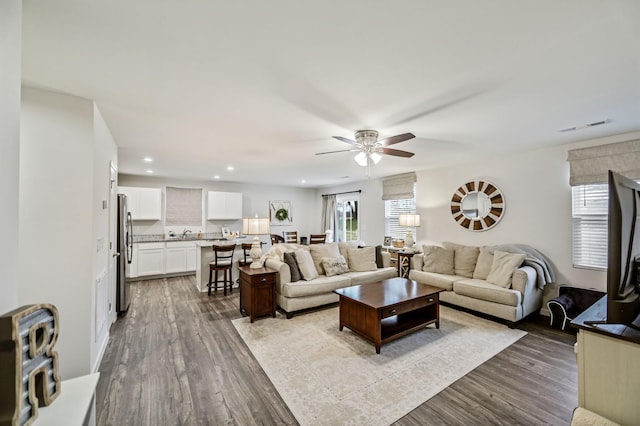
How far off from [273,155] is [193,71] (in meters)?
2.51

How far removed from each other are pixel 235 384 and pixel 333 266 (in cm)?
243

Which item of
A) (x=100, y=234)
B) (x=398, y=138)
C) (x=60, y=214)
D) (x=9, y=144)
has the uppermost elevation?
(x=398, y=138)

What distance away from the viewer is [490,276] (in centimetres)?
398

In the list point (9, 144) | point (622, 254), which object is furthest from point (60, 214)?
point (622, 254)

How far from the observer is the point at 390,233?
6695mm

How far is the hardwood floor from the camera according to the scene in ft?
6.46

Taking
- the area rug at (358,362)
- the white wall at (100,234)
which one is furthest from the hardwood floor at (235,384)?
the white wall at (100,234)

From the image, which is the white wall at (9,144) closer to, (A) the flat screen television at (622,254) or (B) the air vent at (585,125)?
(A) the flat screen television at (622,254)

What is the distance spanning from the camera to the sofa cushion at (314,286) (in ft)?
12.7

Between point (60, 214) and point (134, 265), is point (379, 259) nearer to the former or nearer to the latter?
point (60, 214)

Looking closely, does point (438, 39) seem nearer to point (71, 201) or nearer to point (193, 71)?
point (193, 71)

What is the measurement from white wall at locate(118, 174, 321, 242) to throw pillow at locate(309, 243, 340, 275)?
3.93 metres

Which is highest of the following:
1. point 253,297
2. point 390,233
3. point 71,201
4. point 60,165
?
point 60,165

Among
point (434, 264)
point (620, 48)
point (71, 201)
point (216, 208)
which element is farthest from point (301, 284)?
point (216, 208)
